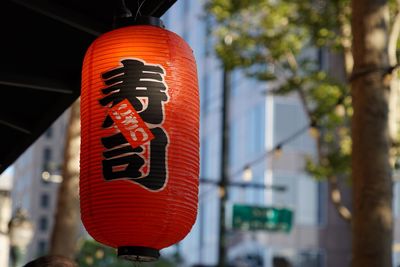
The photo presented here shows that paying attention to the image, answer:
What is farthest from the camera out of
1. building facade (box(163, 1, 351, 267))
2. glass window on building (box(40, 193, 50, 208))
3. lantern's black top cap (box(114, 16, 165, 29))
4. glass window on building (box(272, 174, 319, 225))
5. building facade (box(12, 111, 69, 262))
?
glass window on building (box(40, 193, 50, 208))

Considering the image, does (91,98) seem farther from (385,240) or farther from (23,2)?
(385,240)

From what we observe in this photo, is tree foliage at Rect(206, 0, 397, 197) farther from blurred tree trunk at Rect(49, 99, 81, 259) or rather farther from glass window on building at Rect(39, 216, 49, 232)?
glass window on building at Rect(39, 216, 49, 232)

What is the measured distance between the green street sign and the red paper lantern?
65.6ft

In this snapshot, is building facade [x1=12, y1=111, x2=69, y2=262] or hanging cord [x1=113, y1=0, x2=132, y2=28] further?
building facade [x1=12, y1=111, x2=69, y2=262]

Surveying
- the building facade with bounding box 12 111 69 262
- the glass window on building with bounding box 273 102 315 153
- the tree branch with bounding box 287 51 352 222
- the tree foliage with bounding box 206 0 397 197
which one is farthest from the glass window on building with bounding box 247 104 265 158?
the building facade with bounding box 12 111 69 262

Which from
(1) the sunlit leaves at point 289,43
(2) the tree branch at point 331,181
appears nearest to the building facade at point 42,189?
(1) the sunlit leaves at point 289,43

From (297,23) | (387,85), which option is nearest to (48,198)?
(297,23)

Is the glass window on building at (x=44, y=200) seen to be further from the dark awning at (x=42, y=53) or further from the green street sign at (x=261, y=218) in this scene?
the dark awning at (x=42, y=53)

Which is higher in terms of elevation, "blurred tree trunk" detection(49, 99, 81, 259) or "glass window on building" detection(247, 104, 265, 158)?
"glass window on building" detection(247, 104, 265, 158)

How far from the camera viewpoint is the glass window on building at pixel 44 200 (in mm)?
A: 120688

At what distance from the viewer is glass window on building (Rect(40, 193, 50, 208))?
396 ft

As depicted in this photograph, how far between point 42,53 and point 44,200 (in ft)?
376

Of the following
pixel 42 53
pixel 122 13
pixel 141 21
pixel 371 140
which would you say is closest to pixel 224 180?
pixel 371 140

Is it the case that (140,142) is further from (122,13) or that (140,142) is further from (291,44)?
(291,44)
